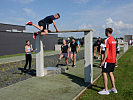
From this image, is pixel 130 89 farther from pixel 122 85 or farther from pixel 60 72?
pixel 60 72

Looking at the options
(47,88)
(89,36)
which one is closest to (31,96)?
(47,88)

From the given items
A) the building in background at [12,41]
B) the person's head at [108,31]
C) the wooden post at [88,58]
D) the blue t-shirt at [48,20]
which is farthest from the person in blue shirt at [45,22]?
the building in background at [12,41]

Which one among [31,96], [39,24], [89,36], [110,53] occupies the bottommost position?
[31,96]

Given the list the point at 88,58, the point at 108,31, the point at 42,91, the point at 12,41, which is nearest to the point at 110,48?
the point at 108,31

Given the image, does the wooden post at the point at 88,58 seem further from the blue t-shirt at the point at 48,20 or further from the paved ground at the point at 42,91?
the blue t-shirt at the point at 48,20

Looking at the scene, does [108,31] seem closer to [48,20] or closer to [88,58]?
[88,58]

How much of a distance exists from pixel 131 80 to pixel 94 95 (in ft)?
7.55

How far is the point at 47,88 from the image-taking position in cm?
505

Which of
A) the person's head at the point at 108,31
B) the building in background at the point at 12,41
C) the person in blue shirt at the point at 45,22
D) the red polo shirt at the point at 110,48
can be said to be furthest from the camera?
the building in background at the point at 12,41

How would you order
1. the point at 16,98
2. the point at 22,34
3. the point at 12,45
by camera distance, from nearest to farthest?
the point at 16,98
the point at 12,45
the point at 22,34

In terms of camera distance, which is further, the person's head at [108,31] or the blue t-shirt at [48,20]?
the blue t-shirt at [48,20]

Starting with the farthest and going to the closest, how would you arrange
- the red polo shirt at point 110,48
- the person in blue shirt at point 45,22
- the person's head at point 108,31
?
the person in blue shirt at point 45,22, the person's head at point 108,31, the red polo shirt at point 110,48

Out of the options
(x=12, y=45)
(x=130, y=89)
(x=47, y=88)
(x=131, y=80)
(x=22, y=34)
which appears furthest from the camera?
(x=22, y=34)

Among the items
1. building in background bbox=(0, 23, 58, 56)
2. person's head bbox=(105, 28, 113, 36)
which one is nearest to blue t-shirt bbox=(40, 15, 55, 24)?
person's head bbox=(105, 28, 113, 36)
